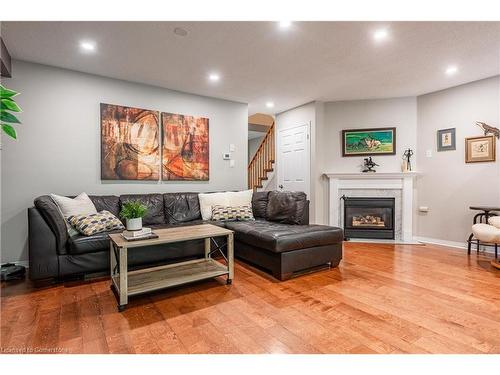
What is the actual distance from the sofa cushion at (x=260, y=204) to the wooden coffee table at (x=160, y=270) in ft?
4.42

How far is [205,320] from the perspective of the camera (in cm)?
184

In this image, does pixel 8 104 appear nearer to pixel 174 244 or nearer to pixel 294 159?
pixel 174 244

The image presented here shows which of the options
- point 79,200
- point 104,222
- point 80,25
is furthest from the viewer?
point 79,200

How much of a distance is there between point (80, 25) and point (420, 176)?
202 inches

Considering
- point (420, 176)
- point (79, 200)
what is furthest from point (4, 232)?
point (420, 176)

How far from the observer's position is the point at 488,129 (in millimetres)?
3650

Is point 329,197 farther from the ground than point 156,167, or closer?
closer

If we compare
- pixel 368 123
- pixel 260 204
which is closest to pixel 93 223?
pixel 260 204

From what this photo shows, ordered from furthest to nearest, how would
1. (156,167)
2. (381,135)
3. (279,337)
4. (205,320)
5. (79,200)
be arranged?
(381,135)
(156,167)
(79,200)
(205,320)
(279,337)

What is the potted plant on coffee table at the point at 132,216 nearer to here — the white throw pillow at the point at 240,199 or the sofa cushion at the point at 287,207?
the white throw pillow at the point at 240,199

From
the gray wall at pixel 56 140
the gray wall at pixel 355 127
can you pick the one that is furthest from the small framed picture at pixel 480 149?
the gray wall at pixel 56 140

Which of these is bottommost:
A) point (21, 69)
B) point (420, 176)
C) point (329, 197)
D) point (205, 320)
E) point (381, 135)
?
point (205, 320)

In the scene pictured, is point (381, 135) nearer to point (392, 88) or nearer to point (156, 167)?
point (392, 88)

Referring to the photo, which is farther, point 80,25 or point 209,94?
point 209,94
